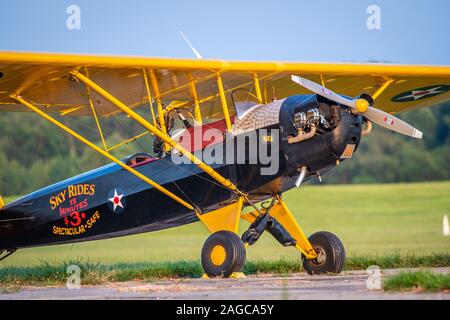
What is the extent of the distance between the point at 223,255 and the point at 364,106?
2606 mm

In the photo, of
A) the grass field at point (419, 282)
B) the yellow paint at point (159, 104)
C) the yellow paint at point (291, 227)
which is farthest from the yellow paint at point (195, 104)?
the grass field at point (419, 282)

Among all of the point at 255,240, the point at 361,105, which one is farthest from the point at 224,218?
the point at 361,105

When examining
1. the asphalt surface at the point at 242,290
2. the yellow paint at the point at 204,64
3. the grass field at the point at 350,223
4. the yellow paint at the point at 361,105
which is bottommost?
the grass field at the point at 350,223

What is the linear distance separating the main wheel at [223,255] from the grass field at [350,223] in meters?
17.4

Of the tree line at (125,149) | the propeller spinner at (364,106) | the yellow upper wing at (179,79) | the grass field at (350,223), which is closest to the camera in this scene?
the propeller spinner at (364,106)

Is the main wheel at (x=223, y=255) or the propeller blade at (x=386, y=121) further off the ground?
the propeller blade at (x=386, y=121)

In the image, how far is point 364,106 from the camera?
1169 centimetres

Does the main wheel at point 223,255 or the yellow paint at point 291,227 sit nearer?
the main wheel at point 223,255

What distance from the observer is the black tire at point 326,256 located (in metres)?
12.9

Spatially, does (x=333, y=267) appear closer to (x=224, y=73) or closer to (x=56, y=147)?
(x=224, y=73)

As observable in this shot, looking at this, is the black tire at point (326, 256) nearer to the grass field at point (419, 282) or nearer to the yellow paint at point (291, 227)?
the yellow paint at point (291, 227)

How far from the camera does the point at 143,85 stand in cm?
1385
